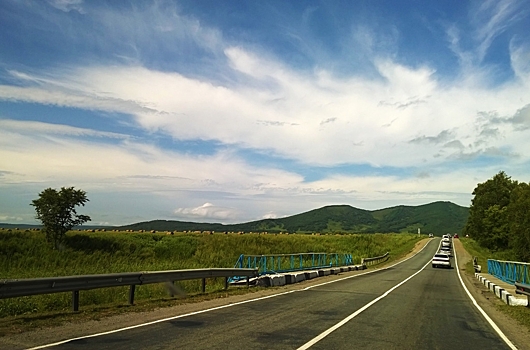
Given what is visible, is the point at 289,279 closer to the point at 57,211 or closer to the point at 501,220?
the point at 57,211

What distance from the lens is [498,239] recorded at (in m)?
75.6

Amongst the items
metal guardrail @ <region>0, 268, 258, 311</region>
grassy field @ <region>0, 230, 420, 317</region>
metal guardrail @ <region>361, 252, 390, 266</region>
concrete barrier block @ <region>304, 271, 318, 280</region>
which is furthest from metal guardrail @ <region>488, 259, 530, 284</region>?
metal guardrail @ <region>361, 252, 390, 266</region>

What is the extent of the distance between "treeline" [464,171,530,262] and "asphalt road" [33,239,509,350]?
158ft

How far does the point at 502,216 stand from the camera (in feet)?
243

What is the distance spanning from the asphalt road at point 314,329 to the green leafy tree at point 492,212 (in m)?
66.9

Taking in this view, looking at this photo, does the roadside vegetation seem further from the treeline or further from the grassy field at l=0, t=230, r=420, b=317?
the grassy field at l=0, t=230, r=420, b=317

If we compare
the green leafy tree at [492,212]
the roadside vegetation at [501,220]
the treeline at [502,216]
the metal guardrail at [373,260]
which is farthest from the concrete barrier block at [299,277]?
the green leafy tree at [492,212]

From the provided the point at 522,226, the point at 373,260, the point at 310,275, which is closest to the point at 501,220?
the point at 522,226

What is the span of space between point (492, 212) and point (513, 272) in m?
57.0

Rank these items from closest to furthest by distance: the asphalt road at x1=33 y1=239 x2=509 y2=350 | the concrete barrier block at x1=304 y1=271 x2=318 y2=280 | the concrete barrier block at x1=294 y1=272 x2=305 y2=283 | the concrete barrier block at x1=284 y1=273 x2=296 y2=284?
1. the asphalt road at x1=33 y1=239 x2=509 y2=350
2. the concrete barrier block at x1=284 y1=273 x2=296 y2=284
3. the concrete barrier block at x1=294 y1=272 x2=305 y2=283
4. the concrete barrier block at x1=304 y1=271 x2=318 y2=280

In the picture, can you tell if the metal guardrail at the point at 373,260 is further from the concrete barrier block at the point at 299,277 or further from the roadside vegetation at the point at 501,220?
the concrete barrier block at the point at 299,277

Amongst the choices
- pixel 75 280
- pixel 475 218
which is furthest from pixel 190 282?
pixel 475 218

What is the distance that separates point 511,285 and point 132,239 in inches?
1873

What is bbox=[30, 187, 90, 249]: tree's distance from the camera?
49031mm
